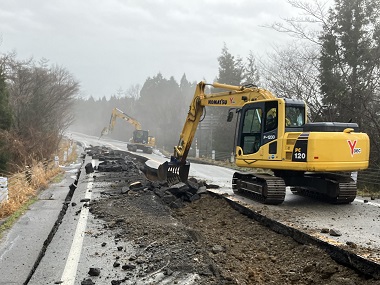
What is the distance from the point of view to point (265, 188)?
9.75m

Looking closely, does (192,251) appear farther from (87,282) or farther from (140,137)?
(140,137)

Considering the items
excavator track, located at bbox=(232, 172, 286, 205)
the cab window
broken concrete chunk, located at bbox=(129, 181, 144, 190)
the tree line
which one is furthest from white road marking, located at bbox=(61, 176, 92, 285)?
the tree line

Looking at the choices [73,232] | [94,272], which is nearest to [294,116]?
[73,232]

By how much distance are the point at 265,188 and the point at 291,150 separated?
115 centimetres

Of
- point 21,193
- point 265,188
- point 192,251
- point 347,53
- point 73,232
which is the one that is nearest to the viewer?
point 192,251

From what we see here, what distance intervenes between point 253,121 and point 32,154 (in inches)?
614

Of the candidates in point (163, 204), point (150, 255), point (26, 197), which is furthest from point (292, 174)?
point (26, 197)

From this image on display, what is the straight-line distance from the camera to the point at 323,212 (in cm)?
908

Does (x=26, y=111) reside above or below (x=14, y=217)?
above

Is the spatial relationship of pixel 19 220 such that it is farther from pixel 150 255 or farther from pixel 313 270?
pixel 313 270

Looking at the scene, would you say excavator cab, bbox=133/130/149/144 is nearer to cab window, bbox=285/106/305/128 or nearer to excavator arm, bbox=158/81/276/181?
excavator arm, bbox=158/81/276/181

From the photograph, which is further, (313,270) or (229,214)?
(229,214)

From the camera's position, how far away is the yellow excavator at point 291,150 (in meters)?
8.96

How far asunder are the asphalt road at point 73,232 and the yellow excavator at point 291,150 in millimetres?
450
